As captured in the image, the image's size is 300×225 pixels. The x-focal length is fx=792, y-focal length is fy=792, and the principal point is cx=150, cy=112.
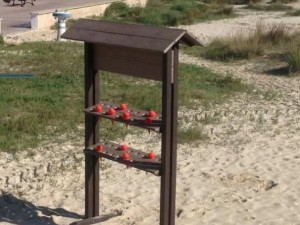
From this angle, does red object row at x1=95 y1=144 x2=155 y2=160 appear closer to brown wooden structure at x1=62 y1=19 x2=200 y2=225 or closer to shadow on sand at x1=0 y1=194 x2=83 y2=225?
brown wooden structure at x1=62 y1=19 x2=200 y2=225

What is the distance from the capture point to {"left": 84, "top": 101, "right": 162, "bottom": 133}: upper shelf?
625 centimetres

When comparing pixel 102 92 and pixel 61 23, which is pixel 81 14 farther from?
pixel 102 92

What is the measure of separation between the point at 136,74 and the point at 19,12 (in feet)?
62.4

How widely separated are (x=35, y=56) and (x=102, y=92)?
3560mm

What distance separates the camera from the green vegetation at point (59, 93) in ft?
31.8

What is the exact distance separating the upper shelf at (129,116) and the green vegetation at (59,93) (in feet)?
8.17

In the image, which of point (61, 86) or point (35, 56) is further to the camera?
point (35, 56)

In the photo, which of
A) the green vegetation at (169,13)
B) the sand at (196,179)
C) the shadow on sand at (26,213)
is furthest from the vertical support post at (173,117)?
the green vegetation at (169,13)

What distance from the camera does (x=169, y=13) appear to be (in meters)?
22.9

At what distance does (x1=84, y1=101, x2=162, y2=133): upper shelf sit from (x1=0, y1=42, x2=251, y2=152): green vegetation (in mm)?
2489

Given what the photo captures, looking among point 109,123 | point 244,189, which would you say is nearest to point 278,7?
point 109,123

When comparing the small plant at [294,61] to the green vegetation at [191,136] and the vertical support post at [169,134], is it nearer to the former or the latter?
the green vegetation at [191,136]

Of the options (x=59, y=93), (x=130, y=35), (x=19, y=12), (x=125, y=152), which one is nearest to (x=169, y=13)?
(x=19, y=12)

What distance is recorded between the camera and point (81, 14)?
23438 millimetres
